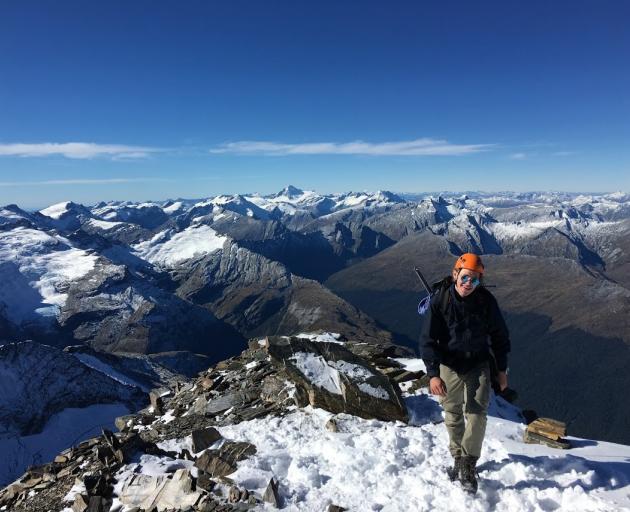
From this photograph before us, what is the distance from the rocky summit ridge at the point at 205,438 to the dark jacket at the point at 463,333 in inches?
229

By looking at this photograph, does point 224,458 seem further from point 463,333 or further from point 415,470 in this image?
point 463,333

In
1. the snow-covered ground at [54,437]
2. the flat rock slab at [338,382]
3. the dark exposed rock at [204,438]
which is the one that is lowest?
the snow-covered ground at [54,437]

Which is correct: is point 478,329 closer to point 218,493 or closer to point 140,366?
point 218,493

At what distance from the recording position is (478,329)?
11.0 metres

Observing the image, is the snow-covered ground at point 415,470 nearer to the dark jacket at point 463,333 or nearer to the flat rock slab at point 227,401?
the dark jacket at point 463,333

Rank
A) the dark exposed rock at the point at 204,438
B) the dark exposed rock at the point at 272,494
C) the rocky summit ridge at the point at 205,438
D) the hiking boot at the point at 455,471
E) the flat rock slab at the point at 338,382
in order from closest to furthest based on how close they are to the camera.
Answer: the dark exposed rock at the point at 272,494, the hiking boot at the point at 455,471, the rocky summit ridge at the point at 205,438, the dark exposed rock at the point at 204,438, the flat rock slab at the point at 338,382

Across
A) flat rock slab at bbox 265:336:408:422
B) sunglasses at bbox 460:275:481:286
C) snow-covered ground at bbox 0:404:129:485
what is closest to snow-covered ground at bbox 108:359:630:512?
flat rock slab at bbox 265:336:408:422

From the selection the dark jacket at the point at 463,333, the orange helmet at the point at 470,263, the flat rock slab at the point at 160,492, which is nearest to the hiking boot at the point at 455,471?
the dark jacket at the point at 463,333

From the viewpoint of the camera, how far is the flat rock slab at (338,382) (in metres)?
18.2

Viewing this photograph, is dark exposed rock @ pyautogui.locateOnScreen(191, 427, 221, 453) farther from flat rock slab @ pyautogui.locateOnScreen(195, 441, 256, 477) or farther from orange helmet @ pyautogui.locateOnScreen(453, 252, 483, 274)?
orange helmet @ pyautogui.locateOnScreen(453, 252, 483, 274)

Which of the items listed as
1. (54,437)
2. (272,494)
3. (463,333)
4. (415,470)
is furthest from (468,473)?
(54,437)

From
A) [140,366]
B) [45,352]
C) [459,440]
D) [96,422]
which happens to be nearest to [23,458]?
[96,422]

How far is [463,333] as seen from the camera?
36.1ft

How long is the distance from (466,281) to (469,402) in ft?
10.9
